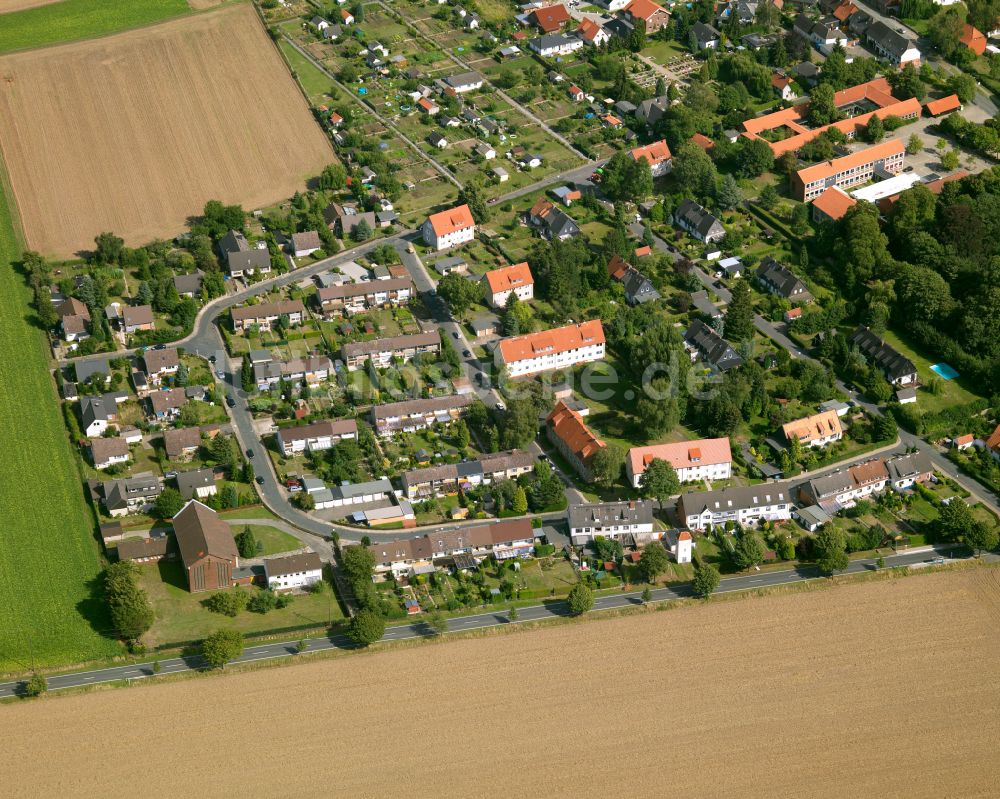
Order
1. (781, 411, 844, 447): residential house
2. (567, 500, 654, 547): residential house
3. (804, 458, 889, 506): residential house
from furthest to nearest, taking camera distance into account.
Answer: (781, 411, 844, 447): residential house, (804, 458, 889, 506): residential house, (567, 500, 654, 547): residential house

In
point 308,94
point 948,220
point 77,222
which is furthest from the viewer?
point 308,94

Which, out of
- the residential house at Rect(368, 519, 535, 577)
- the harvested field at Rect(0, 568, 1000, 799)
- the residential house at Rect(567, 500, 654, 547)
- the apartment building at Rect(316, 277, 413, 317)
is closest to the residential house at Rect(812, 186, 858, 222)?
the apartment building at Rect(316, 277, 413, 317)

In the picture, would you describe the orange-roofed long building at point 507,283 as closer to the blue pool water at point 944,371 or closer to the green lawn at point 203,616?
the blue pool water at point 944,371

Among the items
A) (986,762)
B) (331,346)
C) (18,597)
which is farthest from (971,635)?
(18,597)

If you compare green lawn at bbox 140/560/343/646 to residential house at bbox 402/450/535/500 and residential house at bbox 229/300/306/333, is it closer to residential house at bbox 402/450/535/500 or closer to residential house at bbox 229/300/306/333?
residential house at bbox 402/450/535/500

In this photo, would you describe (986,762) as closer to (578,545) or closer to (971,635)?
(971,635)

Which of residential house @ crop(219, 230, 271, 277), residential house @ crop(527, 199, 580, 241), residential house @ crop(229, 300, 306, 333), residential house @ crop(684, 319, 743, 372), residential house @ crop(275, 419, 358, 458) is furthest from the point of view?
residential house @ crop(527, 199, 580, 241)

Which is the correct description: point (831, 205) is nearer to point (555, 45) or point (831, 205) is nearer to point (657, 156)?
point (657, 156)
